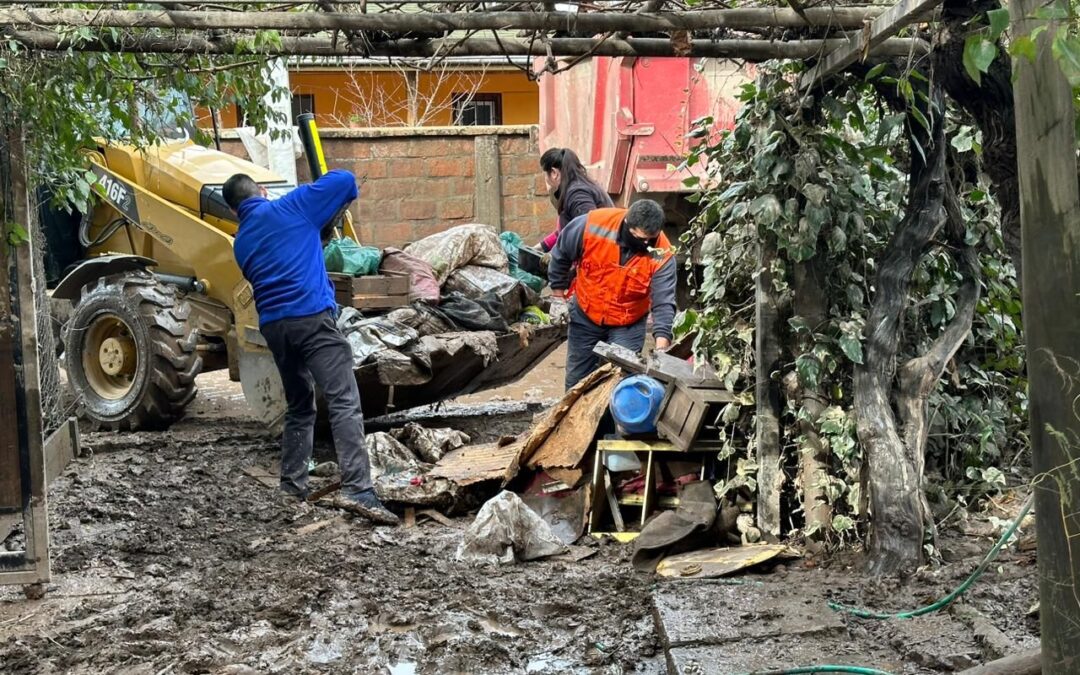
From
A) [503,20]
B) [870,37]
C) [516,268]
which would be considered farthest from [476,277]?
[870,37]

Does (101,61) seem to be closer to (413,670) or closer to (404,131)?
(413,670)

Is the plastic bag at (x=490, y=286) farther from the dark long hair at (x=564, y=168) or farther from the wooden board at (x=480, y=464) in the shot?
the wooden board at (x=480, y=464)

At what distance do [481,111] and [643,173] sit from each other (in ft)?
37.2

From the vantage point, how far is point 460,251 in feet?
29.3

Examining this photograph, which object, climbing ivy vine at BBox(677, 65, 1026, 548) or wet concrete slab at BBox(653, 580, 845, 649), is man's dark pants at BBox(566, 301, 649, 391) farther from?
wet concrete slab at BBox(653, 580, 845, 649)

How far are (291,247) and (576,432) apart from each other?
1931 millimetres

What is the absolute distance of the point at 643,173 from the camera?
10.8 metres

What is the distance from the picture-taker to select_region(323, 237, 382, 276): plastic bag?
28.2ft

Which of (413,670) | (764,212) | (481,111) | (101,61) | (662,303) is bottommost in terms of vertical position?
(413,670)

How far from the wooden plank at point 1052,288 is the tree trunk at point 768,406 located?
281cm

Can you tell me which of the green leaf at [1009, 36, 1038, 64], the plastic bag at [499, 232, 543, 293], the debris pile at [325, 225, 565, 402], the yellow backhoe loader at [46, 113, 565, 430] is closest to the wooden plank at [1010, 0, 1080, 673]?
the green leaf at [1009, 36, 1038, 64]

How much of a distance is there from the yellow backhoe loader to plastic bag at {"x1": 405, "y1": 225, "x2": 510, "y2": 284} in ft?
2.20

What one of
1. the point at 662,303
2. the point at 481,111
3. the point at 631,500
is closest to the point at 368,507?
the point at 631,500

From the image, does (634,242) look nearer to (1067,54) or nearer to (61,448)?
(61,448)
